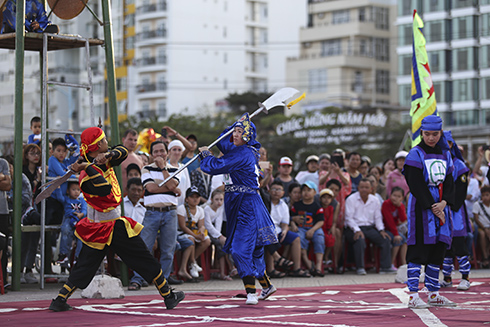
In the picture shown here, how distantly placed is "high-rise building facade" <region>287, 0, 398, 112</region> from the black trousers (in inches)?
2508

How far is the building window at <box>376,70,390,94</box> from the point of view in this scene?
2904 inches

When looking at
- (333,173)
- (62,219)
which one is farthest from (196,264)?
(333,173)

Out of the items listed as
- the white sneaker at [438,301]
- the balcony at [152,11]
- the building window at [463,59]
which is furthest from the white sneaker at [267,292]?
the balcony at [152,11]

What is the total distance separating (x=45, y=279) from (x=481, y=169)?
8.73 metres

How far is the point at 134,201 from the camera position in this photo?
37.6 ft

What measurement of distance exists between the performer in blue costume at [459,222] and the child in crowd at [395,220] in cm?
279

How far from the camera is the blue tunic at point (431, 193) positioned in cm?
860

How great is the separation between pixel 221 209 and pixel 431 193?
4.52 m

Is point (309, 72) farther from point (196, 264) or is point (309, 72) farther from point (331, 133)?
point (196, 264)

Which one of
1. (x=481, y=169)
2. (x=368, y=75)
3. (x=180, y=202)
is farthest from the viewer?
(x=368, y=75)

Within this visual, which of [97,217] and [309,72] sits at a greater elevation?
[309,72]

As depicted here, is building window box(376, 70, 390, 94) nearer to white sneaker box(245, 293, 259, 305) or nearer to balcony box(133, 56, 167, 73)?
balcony box(133, 56, 167, 73)

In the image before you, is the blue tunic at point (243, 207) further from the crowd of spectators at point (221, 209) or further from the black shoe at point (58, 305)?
the black shoe at point (58, 305)

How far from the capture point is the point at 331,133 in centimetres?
5553
